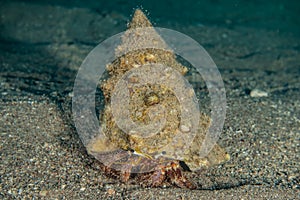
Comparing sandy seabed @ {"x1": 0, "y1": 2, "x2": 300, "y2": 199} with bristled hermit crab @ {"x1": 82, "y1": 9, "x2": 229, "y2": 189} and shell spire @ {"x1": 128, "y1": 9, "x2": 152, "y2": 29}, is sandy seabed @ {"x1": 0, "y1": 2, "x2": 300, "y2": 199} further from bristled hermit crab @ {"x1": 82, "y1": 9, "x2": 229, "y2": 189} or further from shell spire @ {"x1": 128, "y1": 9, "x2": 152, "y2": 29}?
shell spire @ {"x1": 128, "y1": 9, "x2": 152, "y2": 29}

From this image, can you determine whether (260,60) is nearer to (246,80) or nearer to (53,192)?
(246,80)

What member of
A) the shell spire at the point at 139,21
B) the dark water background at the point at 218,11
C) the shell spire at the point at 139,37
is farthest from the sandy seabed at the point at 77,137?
the dark water background at the point at 218,11

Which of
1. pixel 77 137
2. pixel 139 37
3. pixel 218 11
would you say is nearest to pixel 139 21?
pixel 139 37

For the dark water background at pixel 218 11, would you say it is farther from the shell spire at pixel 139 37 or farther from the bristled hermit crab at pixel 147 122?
the bristled hermit crab at pixel 147 122

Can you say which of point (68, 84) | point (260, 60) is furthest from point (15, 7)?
point (260, 60)

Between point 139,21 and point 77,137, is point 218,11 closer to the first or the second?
point 139,21

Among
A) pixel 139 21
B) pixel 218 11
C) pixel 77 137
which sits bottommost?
pixel 77 137

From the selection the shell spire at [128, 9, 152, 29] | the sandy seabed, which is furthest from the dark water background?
the shell spire at [128, 9, 152, 29]

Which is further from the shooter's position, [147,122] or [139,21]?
[139,21]

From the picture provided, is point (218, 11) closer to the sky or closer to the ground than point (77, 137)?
closer to the sky
